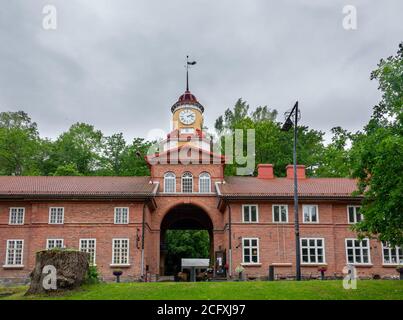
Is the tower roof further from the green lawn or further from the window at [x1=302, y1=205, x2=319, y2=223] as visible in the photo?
the green lawn

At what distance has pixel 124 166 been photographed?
55656 millimetres

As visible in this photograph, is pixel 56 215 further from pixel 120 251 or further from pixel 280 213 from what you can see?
pixel 280 213

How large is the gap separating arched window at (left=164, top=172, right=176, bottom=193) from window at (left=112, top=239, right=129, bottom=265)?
619 centimetres

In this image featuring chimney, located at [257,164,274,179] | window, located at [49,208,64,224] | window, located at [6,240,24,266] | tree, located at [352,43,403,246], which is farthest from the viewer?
chimney, located at [257,164,274,179]

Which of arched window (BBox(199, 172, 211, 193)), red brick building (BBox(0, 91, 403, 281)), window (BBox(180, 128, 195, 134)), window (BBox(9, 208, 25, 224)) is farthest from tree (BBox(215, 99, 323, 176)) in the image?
window (BBox(9, 208, 25, 224))

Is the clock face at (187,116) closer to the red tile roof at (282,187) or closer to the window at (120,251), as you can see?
the red tile roof at (282,187)

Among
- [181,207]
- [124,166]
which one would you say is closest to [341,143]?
[181,207]

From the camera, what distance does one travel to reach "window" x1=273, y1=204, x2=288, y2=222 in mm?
33969

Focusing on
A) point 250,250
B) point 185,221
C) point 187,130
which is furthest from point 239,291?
point 187,130

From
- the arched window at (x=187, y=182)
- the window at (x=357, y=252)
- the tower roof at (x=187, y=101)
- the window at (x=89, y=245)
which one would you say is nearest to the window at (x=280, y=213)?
the window at (x=357, y=252)

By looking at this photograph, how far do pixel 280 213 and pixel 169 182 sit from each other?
9.40 meters

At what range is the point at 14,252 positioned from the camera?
1302 inches

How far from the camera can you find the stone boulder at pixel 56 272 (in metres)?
17.5
